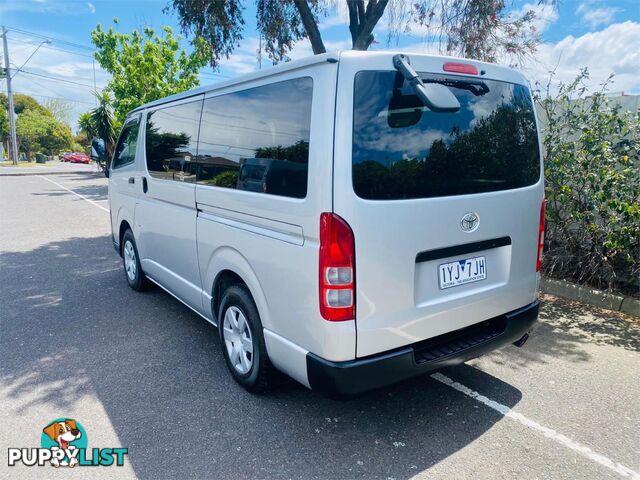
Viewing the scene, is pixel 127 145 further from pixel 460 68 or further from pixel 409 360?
pixel 409 360

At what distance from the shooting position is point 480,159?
8.93 ft

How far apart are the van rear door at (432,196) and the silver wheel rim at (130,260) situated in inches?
150

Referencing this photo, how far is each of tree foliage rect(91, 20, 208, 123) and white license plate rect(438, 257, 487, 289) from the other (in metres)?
20.5

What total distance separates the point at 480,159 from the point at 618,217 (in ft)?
9.58

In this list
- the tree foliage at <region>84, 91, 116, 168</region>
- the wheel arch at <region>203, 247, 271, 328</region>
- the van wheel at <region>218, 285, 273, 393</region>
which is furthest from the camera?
the tree foliage at <region>84, 91, 116, 168</region>

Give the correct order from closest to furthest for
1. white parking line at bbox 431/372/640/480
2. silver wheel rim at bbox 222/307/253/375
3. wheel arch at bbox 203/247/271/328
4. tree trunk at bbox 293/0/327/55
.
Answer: white parking line at bbox 431/372/640/480
wheel arch at bbox 203/247/271/328
silver wheel rim at bbox 222/307/253/375
tree trunk at bbox 293/0/327/55

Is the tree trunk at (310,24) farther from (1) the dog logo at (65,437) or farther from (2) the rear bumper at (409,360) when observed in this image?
(1) the dog logo at (65,437)

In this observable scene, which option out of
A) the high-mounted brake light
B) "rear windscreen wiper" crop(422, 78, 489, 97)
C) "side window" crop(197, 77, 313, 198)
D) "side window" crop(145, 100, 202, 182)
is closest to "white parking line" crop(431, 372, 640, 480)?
"side window" crop(197, 77, 313, 198)

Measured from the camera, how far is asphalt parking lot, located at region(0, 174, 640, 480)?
2469 mm

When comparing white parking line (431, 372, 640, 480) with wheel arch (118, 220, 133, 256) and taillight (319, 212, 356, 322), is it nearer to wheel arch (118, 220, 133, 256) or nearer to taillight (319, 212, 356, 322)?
taillight (319, 212, 356, 322)

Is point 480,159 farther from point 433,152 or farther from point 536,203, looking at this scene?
point 536,203

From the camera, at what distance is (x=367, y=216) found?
2266mm

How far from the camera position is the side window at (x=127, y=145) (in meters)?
5.00

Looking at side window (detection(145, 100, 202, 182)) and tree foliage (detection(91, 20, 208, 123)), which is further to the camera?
tree foliage (detection(91, 20, 208, 123))
